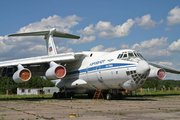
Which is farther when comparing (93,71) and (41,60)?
(41,60)

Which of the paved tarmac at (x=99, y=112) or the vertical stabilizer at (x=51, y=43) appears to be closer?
the paved tarmac at (x=99, y=112)

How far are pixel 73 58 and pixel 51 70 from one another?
2723 mm

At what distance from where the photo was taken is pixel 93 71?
1681cm

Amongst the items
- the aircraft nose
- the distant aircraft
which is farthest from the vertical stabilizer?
the aircraft nose

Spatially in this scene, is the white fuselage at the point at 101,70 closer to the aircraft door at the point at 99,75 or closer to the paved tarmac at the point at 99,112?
the aircraft door at the point at 99,75

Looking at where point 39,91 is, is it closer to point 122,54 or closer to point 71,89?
point 71,89

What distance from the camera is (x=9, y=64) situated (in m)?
18.2

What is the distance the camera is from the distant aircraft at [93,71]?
13.9 m

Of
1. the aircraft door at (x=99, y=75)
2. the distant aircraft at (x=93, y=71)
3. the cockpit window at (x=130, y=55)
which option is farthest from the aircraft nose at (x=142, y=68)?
the aircraft door at (x=99, y=75)

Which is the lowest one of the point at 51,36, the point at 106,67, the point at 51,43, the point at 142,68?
the point at 142,68

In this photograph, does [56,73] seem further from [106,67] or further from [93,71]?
[106,67]

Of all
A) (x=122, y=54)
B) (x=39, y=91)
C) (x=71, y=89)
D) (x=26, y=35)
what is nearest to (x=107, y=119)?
(x=122, y=54)

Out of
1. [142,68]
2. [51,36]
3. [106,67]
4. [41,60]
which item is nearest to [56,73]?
[41,60]

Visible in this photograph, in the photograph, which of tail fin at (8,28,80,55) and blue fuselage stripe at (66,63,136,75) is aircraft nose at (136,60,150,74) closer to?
blue fuselage stripe at (66,63,136,75)
